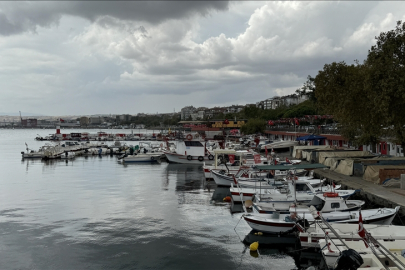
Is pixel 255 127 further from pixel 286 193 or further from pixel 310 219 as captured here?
pixel 310 219

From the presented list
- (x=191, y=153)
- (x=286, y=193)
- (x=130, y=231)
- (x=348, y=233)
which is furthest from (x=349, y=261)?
(x=191, y=153)

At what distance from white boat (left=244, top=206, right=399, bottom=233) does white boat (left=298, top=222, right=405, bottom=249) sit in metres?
1.51

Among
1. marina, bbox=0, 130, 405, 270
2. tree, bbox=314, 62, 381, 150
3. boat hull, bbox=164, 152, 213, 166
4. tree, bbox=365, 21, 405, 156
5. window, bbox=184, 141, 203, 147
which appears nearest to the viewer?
marina, bbox=0, 130, 405, 270

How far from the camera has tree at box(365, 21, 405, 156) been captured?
105ft

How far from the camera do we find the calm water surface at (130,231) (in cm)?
1845

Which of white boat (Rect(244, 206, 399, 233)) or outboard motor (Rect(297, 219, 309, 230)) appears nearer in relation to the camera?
outboard motor (Rect(297, 219, 309, 230))

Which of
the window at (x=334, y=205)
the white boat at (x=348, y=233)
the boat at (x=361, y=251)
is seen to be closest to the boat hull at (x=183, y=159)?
the window at (x=334, y=205)

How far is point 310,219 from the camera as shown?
20.7m

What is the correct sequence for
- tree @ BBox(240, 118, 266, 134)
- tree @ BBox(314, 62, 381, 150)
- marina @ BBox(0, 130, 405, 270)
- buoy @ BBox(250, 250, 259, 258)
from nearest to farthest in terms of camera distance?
marina @ BBox(0, 130, 405, 270) < buoy @ BBox(250, 250, 259, 258) < tree @ BBox(314, 62, 381, 150) < tree @ BBox(240, 118, 266, 134)

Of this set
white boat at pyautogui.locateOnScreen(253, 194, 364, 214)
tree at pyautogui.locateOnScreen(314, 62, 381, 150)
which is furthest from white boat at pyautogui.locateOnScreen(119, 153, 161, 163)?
white boat at pyautogui.locateOnScreen(253, 194, 364, 214)

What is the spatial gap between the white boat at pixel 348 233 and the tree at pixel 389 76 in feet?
52.8

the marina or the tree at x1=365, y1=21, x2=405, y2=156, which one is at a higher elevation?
the tree at x1=365, y1=21, x2=405, y2=156

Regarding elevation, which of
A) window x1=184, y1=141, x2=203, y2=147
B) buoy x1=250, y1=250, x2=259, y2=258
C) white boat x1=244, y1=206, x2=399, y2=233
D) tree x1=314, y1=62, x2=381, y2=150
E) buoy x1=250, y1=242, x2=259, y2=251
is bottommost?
buoy x1=250, y1=250, x2=259, y2=258

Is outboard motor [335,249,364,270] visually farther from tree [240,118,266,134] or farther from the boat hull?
tree [240,118,266,134]
